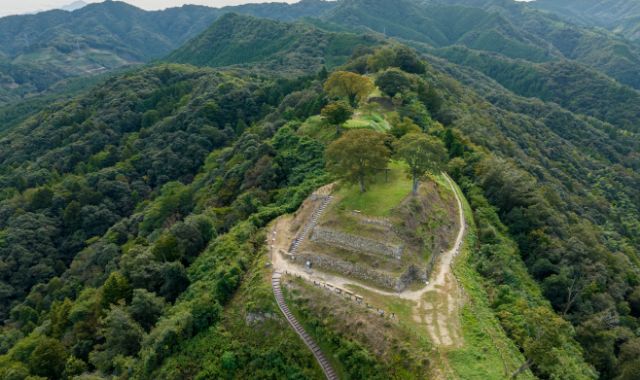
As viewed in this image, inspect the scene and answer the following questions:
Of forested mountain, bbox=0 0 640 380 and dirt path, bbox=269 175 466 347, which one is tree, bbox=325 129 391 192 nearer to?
forested mountain, bbox=0 0 640 380

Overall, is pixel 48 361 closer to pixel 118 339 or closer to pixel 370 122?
pixel 118 339

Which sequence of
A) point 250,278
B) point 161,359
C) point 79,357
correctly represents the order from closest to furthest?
point 161,359, point 250,278, point 79,357

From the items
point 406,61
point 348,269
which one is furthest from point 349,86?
point 406,61

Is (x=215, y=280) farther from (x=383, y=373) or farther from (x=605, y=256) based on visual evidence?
(x=605, y=256)

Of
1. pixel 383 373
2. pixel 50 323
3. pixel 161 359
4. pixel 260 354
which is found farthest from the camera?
pixel 50 323

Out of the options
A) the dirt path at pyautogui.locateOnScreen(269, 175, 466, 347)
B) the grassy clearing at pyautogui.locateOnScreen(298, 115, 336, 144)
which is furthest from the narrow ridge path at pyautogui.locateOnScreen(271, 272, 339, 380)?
the grassy clearing at pyautogui.locateOnScreen(298, 115, 336, 144)

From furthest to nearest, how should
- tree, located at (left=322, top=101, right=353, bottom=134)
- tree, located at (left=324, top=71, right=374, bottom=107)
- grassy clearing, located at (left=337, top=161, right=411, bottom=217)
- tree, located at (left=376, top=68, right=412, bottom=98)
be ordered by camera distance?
tree, located at (left=376, top=68, right=412, bottom=98)
tree, located at (left=324, top=71, right=374, bottom=107)
tree, located at (left=322, top=101, right=353, bottom=134)
grassy clearing, located at (left=337, top=161, right=411, bottom=217)

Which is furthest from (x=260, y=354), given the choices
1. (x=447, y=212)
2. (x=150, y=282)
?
(x=447, y=212)

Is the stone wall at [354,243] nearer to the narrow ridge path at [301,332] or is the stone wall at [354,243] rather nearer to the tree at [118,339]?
the narrow ridge path at [301,332]
